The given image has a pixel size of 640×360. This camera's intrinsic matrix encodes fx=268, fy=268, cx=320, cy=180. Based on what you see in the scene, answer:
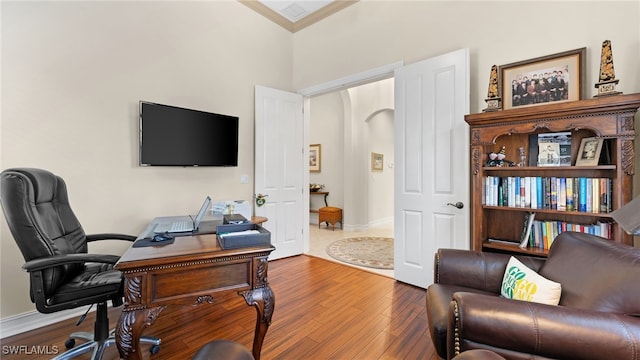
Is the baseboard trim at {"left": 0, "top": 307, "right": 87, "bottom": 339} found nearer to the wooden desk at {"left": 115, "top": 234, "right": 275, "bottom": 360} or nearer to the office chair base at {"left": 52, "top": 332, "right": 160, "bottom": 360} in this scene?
the office chair base at {"left": 52, "top": 332, "right": 160, "bottom": 360}

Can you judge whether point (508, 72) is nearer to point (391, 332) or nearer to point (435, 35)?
point (435, 35)

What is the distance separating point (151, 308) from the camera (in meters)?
1.30

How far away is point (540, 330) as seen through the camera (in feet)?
3.40

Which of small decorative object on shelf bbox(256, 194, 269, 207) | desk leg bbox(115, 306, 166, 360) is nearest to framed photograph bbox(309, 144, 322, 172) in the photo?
small decorative object on shelf bbox(256, 194, 269, 207)

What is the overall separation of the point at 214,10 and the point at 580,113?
384 cm

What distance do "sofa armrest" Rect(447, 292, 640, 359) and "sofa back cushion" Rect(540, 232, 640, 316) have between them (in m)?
0.12

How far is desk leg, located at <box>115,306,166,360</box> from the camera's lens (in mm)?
1247

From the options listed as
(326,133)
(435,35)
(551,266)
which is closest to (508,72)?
(435,35)

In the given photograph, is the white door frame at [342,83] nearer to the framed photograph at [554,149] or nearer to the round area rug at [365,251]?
the round area rug at [365,251]

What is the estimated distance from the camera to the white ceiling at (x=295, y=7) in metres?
3.65

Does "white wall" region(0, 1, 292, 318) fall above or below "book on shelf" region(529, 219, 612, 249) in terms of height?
above

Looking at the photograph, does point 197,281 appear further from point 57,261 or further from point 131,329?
point 57,261

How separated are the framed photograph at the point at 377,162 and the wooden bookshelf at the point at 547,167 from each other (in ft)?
12.7

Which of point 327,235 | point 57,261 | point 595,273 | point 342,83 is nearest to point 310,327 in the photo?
point 57,261
